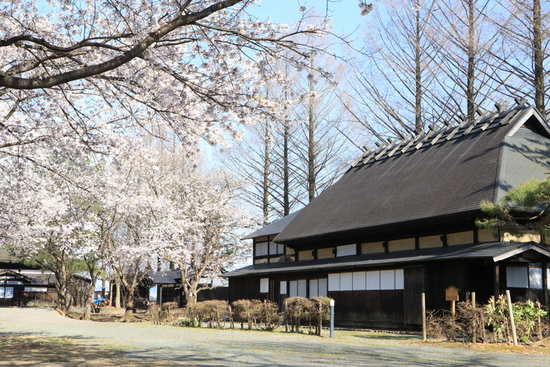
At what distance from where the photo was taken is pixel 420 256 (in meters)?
17.7

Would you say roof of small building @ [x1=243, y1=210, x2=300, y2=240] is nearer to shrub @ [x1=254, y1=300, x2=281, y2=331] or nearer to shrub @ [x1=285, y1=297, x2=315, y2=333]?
shrub @ [x1=254, y1=300, x2=281, y2=331]

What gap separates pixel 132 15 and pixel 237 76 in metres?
1.81

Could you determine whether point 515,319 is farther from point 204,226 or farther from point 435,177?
point 204,226

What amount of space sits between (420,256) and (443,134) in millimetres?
7625

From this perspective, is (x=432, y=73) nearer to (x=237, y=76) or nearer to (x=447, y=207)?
(x=447, y=207)

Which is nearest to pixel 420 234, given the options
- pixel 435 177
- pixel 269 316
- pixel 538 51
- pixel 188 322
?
pixel 435 177

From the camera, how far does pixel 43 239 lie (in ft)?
99.7

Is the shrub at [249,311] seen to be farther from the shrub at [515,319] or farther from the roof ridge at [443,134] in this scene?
the roof ridge at [443,134]

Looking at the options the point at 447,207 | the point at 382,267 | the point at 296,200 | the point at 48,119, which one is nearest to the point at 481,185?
the point at 447,207

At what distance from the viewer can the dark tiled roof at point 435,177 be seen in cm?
1795

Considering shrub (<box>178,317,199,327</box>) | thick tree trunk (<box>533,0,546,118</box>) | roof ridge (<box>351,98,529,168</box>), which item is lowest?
shrub (<box>178,317,199,327</box>)

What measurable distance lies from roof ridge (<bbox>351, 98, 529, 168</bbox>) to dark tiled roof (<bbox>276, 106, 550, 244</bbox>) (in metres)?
0.04

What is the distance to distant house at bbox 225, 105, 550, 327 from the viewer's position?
54.9 feet

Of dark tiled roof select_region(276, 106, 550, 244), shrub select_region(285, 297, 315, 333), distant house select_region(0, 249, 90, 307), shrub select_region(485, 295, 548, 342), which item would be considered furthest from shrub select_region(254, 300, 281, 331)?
distant house select_region(0, 249, 90, 307)
